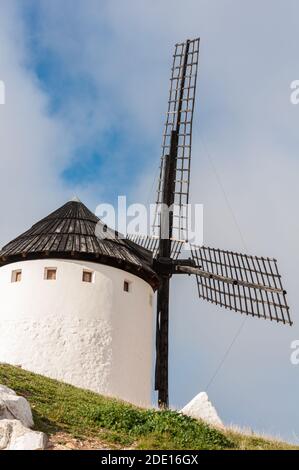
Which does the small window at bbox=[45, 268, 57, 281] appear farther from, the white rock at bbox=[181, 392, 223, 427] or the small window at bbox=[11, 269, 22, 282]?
the white rock at bbox=[181, 392, 223, 427]

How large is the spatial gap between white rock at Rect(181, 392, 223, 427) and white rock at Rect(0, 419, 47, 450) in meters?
6.84

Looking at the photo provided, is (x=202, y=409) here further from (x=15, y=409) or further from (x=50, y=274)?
(x=50, y=274)

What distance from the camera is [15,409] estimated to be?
1278cm

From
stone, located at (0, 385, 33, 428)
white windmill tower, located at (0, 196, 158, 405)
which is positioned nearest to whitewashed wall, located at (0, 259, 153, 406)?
white windmill tower, located at (0, 196, 158, 405)

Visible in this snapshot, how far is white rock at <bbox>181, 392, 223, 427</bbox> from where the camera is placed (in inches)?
706

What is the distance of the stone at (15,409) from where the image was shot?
12.6 metres

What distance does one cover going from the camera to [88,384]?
22.6m

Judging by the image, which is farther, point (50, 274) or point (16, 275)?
point (16, 275)

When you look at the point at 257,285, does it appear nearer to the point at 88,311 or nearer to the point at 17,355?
the point at 88,311

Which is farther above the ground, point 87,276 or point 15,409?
point 87,276

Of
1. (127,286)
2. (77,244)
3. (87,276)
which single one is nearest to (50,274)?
(87,276)

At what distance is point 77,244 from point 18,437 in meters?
13.0
